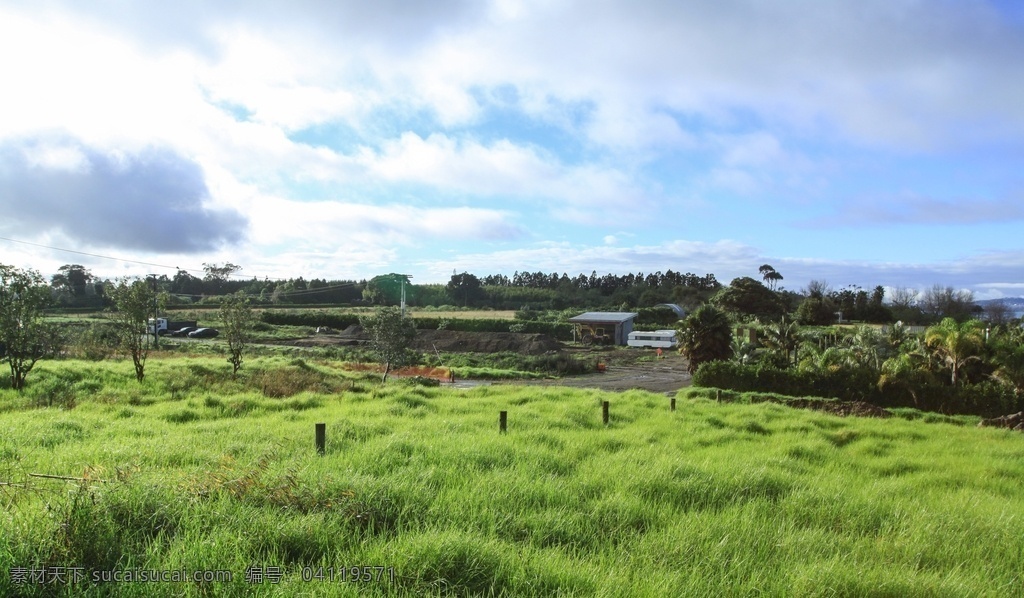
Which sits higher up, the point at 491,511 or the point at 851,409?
the point at 491,511

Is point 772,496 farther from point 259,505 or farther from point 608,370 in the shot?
point 608,370

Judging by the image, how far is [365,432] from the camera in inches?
396

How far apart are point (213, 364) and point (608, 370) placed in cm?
2461

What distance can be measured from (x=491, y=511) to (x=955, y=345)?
28299 millimetres

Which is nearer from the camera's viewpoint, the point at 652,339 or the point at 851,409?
the point at 851,409

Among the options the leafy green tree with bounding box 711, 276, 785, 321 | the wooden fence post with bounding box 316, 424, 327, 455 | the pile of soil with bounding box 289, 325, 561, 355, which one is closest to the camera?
the wooden fence post with bounding box 316, 424, 327, 455

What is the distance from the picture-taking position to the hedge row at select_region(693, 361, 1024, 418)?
79.3 ft

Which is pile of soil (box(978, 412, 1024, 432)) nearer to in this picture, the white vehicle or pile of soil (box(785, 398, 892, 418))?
pile of soil (box(785, 398, 892, 418))

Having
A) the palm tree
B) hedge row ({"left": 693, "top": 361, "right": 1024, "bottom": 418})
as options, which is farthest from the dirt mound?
the palm tree

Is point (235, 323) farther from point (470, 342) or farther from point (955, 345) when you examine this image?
point (470, 342)

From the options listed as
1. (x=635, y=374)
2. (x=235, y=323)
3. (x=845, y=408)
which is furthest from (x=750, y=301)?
(x=235, y=323)

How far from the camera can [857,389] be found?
27312mm

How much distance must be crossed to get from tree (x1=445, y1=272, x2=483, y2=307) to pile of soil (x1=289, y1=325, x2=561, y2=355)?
5455 centimetres

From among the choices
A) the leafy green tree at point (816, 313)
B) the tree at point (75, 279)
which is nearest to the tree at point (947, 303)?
the leafy green tree at point (816, 313)
